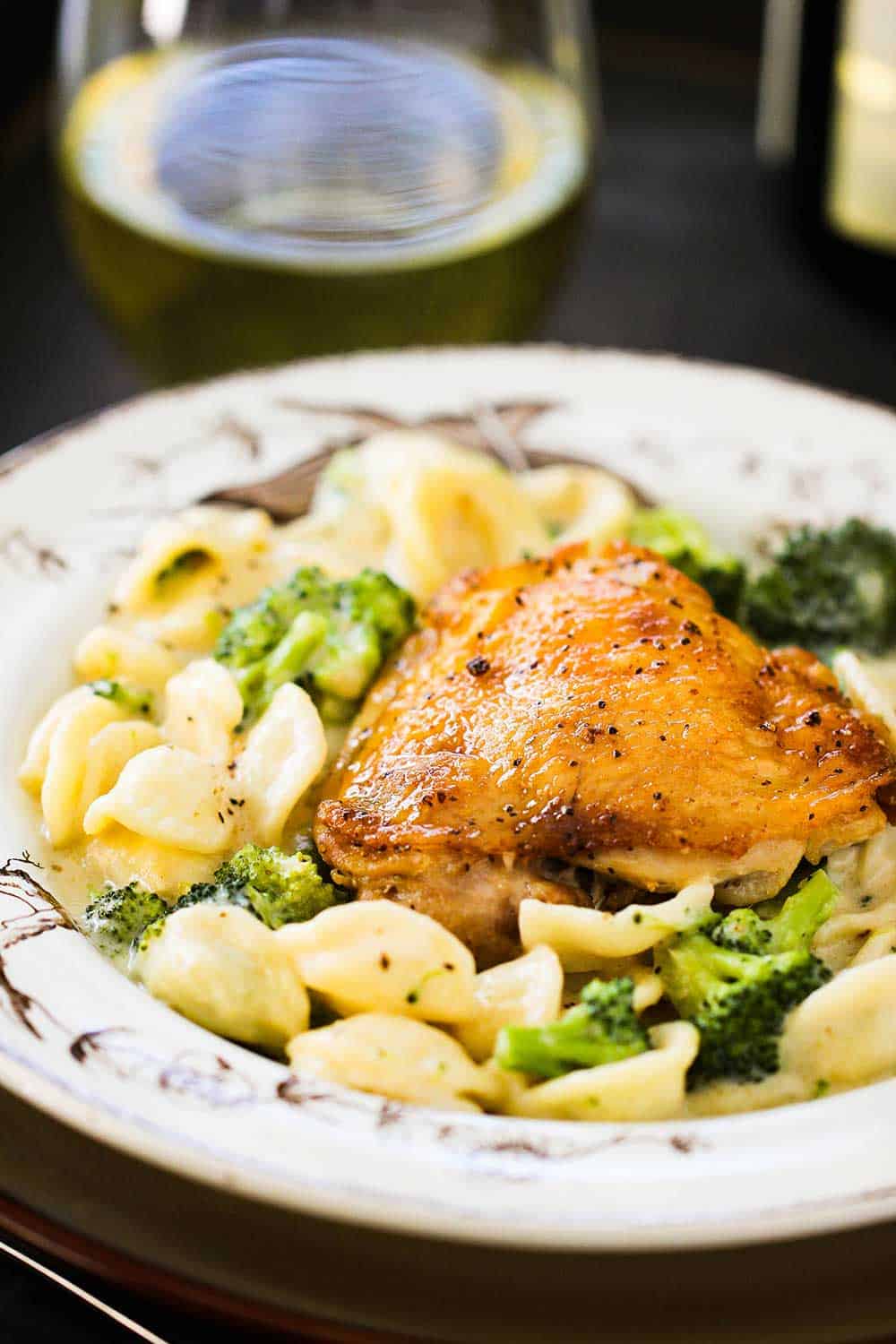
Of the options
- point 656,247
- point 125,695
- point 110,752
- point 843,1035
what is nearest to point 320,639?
point 125,695

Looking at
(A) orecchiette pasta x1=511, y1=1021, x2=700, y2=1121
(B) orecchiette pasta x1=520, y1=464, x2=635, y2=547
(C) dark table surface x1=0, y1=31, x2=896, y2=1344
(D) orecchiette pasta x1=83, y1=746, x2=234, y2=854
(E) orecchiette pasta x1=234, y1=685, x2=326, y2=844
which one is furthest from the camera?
(C) dark table surface x1=0, y1=31, x2=896, y2=1344

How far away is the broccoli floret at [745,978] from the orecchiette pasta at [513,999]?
280mm

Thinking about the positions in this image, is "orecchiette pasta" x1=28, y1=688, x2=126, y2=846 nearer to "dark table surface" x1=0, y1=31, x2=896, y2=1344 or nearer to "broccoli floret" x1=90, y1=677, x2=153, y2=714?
"broccoli floret" x1=90, y1=677, x2=153, y2=714

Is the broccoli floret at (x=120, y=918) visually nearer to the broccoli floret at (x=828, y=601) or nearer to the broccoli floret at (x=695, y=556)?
the broccoli floret at (x=695, y=556)

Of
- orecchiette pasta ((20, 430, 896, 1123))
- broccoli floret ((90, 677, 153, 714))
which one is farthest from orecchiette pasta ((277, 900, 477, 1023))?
broccoli floret ((90, 677, 153, 714))

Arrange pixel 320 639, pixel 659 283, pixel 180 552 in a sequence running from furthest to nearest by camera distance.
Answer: pixel 659 283 < pixel 180 552 < pixel 320 639

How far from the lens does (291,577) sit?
452 cm

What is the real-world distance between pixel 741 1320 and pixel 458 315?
13.6ft

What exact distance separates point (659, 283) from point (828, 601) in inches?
144

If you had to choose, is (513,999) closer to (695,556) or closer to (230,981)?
(230,981)

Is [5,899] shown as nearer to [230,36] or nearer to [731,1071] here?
[731,1071]

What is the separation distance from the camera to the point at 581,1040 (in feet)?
10.5

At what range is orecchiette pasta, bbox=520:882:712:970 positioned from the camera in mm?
3430

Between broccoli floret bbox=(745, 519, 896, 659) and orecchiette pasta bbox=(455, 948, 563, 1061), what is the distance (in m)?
1.70
